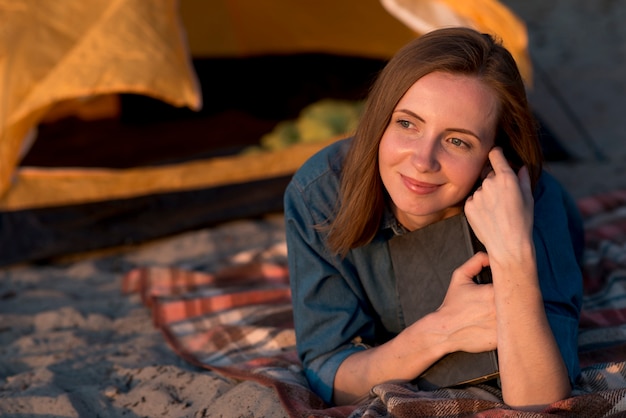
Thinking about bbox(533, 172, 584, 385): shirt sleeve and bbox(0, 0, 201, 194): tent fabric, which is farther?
bbox(0, 0, 201, 194): tent fabric

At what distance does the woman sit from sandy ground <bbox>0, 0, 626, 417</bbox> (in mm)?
253

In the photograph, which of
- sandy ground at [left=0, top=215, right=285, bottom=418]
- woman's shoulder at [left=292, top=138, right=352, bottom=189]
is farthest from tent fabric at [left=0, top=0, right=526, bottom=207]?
woman's shoulder at [left=292, top=138, right=352, bottom=189]

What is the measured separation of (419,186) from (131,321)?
1207 mm

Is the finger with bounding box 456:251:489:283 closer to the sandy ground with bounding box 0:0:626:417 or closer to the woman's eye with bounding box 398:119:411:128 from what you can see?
the woman's eye with bounding box 398:119:411:128

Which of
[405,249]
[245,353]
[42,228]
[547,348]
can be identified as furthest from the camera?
[42,228]

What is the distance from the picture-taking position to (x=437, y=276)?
183cm

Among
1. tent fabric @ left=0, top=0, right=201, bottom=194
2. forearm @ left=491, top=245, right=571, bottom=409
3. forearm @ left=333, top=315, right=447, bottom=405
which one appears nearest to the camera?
forearm @ left=491, top=245, right=571, bottom=409

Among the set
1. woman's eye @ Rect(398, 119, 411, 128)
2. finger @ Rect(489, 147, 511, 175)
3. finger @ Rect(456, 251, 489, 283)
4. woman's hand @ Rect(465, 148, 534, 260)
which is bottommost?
finger @ Rect(456, 251, 489, 283)

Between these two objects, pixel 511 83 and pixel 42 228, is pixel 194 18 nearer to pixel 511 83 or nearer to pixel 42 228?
pixel 42 228

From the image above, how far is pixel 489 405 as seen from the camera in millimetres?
1683

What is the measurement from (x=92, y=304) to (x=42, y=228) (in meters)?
0.52

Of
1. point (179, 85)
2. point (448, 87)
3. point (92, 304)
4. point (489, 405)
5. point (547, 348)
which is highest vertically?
point (448, 87)

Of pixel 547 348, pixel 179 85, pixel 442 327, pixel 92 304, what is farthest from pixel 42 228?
pixel 547 348

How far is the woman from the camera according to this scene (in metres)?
1.63
